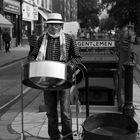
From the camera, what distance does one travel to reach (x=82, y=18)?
98.6m

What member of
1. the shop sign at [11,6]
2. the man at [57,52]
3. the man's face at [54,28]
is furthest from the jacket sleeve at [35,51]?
the shop sign at [11,6]

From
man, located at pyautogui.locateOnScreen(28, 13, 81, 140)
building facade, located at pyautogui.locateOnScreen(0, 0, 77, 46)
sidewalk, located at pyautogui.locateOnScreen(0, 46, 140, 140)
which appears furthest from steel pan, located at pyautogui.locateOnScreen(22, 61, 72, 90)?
building facade, located at pyautogui.locateOnScreen(0, 0, 77, 46)

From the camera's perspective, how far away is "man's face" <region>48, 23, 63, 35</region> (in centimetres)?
486

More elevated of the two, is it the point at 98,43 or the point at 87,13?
the point at 87,13

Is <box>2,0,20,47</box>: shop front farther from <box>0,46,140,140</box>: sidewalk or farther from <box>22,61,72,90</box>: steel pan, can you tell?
<box>22,61,72,90</box>: steel pan

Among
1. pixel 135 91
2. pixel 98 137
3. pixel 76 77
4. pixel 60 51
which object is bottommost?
pixel 135 91

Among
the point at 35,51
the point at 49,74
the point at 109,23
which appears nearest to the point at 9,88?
the point at 35,51

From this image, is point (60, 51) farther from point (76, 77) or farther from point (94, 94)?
point (94, 94)

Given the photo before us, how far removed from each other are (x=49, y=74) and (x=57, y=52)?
0.77m

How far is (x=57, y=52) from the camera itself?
491 cm

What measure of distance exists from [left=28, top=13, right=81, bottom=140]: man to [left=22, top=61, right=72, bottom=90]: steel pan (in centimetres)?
37

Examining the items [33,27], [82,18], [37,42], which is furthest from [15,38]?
[82,18]

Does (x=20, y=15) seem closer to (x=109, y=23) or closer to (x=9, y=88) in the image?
(x=9, y=88)

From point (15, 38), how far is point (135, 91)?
1106 inches
